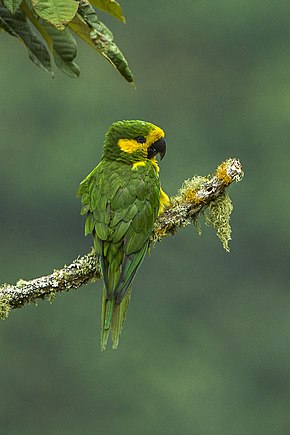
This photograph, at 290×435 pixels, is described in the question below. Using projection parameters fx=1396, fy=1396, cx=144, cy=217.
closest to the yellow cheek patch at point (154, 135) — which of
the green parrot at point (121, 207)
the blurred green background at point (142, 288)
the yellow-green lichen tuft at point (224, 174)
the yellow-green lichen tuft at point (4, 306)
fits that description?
the green parrot at point (121, 207)

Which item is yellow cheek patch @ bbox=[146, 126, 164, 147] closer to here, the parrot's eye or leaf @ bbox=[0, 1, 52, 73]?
the parrot's eye

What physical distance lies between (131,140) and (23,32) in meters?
0.62

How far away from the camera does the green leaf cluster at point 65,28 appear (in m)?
2.06

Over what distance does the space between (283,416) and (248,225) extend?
2.17 meters

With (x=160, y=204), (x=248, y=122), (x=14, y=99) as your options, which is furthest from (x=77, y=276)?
(x=248, y=122)

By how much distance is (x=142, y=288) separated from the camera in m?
15.0

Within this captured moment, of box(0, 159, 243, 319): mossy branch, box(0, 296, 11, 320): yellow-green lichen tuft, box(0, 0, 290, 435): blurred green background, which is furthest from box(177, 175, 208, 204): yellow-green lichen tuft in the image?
box(0, 0, 290, 435): blurred green background

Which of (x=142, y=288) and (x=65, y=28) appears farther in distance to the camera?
(x=142, y=288)

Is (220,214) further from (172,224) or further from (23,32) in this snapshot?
(23,32)

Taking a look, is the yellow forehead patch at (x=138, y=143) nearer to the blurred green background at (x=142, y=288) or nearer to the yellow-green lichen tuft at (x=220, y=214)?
Answer: the yellow-green lichen tuft at (x=220, y=214)

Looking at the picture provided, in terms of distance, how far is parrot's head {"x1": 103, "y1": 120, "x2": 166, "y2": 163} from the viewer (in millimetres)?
2910

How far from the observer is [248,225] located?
51.9 feet

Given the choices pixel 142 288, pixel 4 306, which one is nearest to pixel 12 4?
pixel 4 306

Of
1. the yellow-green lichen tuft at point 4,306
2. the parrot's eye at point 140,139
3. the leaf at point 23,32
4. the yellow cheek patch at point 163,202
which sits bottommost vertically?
the yellow-green lichen tuft at point 4,306
